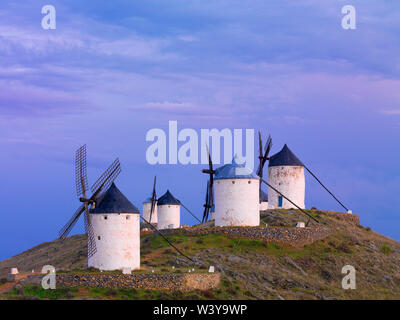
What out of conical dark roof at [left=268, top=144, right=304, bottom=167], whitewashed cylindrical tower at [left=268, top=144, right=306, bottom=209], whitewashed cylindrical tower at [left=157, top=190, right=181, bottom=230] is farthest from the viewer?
whitewashed cylindrical tower at [left=157, top=190, right=181, bottom=230]

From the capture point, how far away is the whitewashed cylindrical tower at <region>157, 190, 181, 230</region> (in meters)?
76.6

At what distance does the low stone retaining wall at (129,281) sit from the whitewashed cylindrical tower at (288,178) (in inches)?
1028

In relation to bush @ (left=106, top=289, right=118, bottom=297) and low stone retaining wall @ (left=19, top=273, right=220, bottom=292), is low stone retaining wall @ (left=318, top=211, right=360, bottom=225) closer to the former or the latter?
low stone retaining wall @ (left=19, top=273, right=220, bottom=292)

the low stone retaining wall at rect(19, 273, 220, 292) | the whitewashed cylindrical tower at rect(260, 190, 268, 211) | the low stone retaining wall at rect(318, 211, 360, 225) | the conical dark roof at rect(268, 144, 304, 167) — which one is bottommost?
the low stone retaining wall at rect(19, 273, 220, 292)

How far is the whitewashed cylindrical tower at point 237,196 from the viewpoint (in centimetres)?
5647

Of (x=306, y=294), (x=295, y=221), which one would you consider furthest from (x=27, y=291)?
(x=295, y=221)

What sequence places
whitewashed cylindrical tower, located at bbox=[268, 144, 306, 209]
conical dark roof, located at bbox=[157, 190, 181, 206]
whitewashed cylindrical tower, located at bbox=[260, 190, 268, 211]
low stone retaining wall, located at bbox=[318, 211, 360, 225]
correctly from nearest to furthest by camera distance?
low stone retaining wall, located at bbox=[318, 211, 360, 225], whitewashed cylindrical tower, located at bbox=[268, 144, 306, 209], whitewashed cylindrical tower, located at bbox=[260, 190, 268, 211], conical dark roof, located at bbox=[157, 190, 181, 206]

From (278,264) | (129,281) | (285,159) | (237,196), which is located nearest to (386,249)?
(278,264)

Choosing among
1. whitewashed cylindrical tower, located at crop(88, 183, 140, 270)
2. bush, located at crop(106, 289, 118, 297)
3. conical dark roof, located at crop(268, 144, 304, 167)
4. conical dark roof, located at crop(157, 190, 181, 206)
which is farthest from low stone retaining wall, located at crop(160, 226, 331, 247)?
conical dark roof, located at crop(157, 190, 181, 206)

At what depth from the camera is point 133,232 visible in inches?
1796

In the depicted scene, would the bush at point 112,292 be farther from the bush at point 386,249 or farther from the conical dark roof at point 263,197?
the conical dark roof at point 263,197

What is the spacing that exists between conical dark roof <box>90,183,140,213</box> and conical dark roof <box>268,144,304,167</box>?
82.8ft
